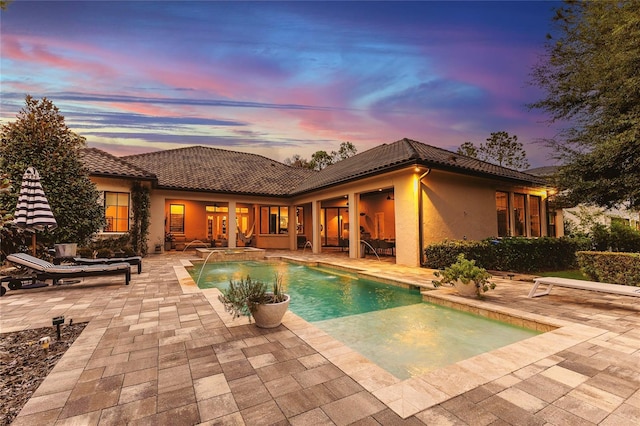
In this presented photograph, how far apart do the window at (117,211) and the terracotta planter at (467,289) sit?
13.5m

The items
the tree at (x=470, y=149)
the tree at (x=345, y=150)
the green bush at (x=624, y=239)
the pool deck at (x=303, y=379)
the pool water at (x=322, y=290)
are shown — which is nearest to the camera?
the pool deck at (x=303, y=379)

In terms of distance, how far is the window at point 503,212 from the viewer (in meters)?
13.0

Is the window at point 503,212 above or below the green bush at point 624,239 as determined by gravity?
above

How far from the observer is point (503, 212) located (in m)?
13.2

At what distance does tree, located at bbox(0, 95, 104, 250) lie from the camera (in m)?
8.40

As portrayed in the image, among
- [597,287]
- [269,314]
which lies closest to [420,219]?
[597,287]

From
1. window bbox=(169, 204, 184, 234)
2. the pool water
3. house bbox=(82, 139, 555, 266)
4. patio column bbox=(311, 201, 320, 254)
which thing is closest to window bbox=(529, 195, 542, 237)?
house bbox=(82, 139, 555, 266)

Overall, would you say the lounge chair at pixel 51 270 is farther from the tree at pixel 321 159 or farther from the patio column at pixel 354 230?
the tree at pixel 321 159

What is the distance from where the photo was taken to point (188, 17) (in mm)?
8883

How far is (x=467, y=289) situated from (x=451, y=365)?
3161 millimetres

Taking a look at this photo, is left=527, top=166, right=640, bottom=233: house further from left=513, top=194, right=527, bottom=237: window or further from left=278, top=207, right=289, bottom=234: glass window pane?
left=278, top=207, right=289, bottom=234: glass window pane

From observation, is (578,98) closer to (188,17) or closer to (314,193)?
(314,193)

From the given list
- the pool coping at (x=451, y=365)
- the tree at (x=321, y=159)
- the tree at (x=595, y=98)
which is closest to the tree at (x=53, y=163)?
the pool coping at (x=451, y=365)

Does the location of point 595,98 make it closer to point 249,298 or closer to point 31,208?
point 249,298
